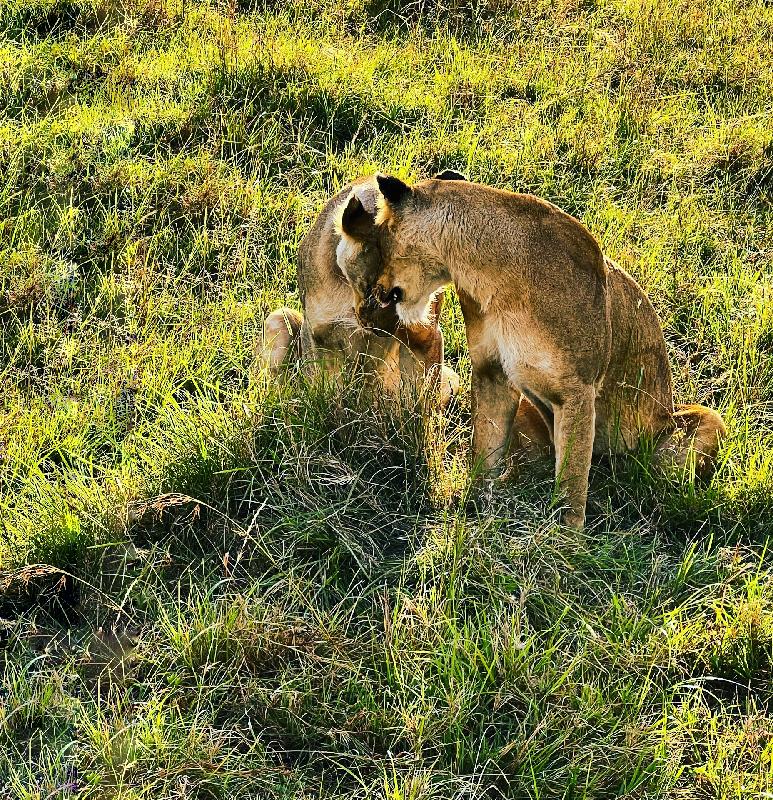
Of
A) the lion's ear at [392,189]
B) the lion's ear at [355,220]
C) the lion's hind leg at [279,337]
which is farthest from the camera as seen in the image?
the lion's hind leg at [279,337]

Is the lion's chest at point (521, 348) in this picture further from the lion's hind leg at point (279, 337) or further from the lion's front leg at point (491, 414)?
the lion's hind leg at point (279, 337)

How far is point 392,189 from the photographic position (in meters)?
3.92

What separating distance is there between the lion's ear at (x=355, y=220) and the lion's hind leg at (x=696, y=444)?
5.21 ft

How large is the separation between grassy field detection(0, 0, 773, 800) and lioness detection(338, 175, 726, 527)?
40cm

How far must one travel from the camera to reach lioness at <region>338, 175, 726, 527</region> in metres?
3.89

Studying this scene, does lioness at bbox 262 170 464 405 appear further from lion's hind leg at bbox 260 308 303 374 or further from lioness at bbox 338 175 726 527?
lioness at bbox 338 175 726 527

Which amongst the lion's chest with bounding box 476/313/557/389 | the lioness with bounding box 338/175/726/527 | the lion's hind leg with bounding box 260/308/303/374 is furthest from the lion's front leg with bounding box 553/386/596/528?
the lion's hind leg with bounding box 260/308/303/374

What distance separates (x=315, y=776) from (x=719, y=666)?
→ 1.43m

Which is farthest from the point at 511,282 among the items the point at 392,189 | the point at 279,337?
the point at 279,337

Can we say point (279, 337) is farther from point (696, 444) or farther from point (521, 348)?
point (696, 444)

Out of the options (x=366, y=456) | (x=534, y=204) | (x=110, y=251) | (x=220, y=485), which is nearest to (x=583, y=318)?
(x=534, y=204)

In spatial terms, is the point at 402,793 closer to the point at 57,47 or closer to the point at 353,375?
A: the point at 353,375

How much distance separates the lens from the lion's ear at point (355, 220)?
4.05m

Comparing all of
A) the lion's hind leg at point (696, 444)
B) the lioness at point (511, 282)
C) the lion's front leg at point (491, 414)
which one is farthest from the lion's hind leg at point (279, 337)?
the lion's hind leg at point (696, 444)
